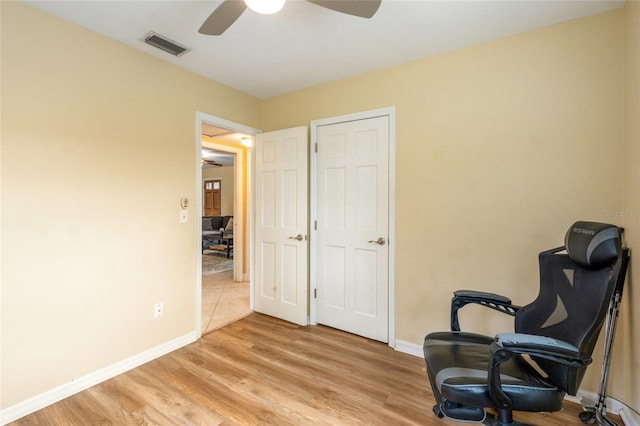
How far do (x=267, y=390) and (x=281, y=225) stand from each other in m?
1.59

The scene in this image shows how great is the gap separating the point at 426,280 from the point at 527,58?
5.77ft

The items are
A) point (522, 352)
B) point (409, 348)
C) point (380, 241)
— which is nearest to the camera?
point (522, 352)

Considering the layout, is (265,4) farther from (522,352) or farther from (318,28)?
(522,352)

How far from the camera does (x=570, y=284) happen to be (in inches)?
60.4

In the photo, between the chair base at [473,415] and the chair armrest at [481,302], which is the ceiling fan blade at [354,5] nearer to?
the chair armrest at [481,302]

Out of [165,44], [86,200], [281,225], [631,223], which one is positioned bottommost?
[281,225]

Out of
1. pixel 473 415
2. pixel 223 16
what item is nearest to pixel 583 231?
pixel 473 415

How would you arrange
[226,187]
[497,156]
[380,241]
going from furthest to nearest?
[226,187] < [380,241] < [497,156]

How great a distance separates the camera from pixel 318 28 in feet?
6.57

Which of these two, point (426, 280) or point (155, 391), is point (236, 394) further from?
point (426, 280)

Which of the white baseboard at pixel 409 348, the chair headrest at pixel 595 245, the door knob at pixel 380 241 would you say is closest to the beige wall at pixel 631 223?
the chair headrest at pixel 595 245

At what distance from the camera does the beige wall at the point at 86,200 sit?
173 cm

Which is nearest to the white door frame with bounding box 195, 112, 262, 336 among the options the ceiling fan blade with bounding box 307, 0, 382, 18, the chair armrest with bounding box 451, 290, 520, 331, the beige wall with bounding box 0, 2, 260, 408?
the beige wall with bounding box 0, 2, 260, 408

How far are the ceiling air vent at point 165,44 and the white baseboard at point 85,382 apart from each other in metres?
2.40
